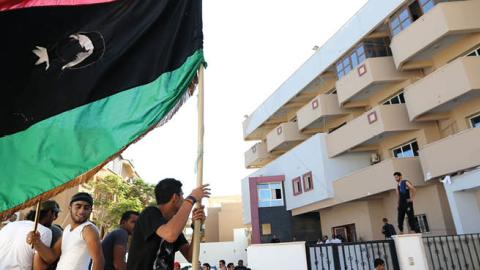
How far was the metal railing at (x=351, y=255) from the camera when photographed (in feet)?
33.6

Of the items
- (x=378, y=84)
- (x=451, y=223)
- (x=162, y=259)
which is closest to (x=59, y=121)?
(x=162, y=259)

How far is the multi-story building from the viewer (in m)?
13.6

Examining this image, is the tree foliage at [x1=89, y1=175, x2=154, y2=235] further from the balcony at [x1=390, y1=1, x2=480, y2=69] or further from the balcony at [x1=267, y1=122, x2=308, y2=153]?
the balcony at [x1=390, y1=1, x2=480, y2=69]

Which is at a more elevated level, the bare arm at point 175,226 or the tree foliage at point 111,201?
the tree foliage at point 111,201

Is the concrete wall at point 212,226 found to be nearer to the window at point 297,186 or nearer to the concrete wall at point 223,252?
the concrete wall at point 223,252

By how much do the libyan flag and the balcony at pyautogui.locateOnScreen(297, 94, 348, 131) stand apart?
61.6 feet

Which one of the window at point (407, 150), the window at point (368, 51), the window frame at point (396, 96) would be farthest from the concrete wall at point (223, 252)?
the window at point (368, 51)

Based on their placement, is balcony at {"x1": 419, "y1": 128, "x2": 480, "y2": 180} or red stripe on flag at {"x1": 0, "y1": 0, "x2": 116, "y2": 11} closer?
red stripe on flag at {"x1": 0, "y1": 0, "x2": 116, "y2": 11}

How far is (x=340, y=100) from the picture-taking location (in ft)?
64.2

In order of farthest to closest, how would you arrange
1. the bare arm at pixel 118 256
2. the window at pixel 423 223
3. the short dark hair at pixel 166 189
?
the window at pixel 423 223 → the bare arm at pixel 118 256 → the short dark hair at pixel 166 189

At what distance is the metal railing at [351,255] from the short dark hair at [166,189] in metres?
9.07

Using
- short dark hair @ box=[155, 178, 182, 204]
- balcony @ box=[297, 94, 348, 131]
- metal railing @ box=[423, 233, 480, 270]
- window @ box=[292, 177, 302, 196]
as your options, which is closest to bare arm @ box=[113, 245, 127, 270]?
short dark hair @ box=[155, 178, 182, 204]

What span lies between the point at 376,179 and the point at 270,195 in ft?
31.9

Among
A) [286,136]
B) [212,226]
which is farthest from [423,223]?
[212,226]
